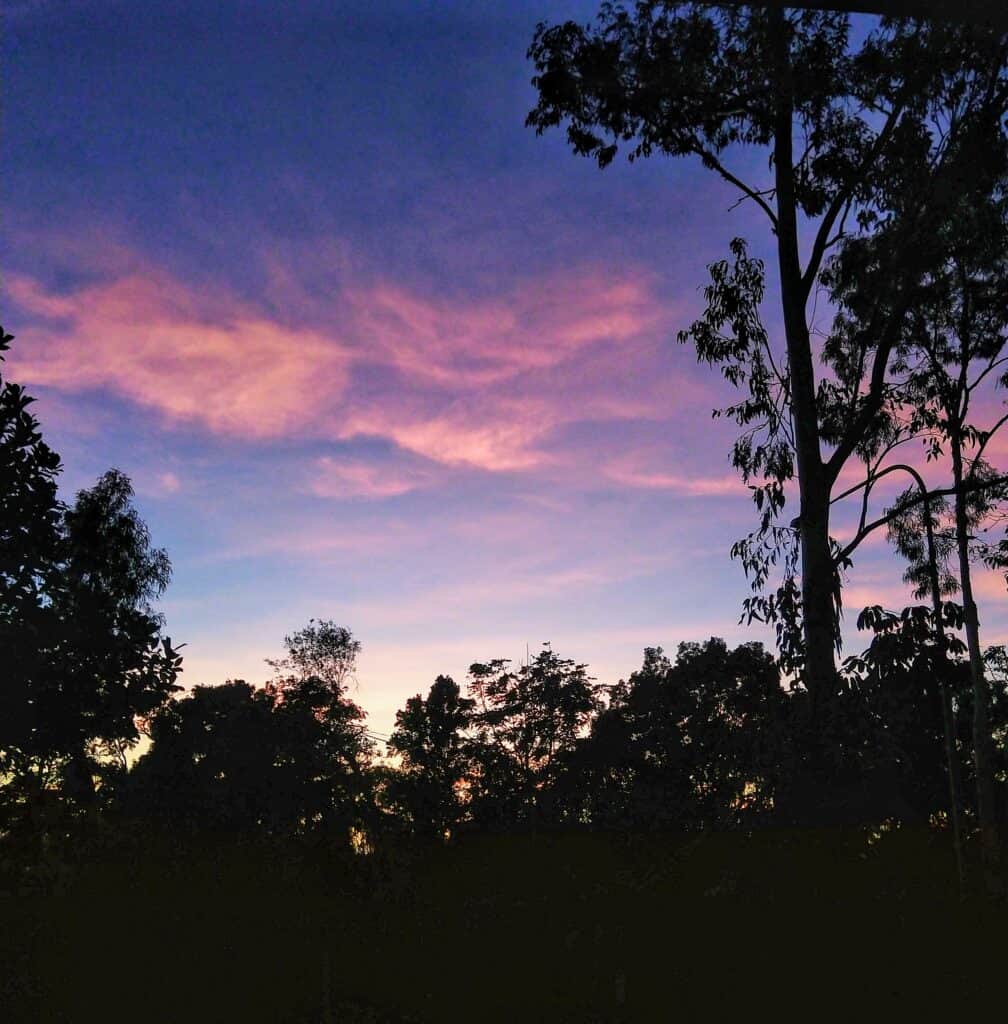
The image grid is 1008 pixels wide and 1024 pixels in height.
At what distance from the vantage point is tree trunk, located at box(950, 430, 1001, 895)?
62.7 feet

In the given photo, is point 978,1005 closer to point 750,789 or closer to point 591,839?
point 750,789

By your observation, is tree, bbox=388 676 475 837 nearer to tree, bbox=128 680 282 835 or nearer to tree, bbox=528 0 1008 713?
tree, bbox=128 680 282 835

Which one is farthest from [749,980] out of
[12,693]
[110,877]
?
[110,877]

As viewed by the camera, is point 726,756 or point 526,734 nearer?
point 726,756

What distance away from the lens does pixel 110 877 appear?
85.0 ft

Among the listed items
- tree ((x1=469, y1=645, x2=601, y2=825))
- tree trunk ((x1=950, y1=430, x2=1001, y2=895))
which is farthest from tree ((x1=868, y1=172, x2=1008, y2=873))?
tree ((x1=469, y1=645, x2=601, y2=825))

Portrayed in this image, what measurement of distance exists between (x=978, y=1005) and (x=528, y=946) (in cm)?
1768

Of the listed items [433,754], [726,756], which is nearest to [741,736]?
[726,756]

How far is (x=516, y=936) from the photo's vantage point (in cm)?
3020

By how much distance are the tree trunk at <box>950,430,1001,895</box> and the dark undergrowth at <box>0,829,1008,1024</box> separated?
3.13 m

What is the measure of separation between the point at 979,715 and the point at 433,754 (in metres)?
41.9

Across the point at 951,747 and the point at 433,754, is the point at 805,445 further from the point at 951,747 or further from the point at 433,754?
the point at 433,754

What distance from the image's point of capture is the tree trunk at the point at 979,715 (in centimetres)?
1910

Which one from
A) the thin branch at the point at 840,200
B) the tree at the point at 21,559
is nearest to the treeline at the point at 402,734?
the tree at the point at 21,559
